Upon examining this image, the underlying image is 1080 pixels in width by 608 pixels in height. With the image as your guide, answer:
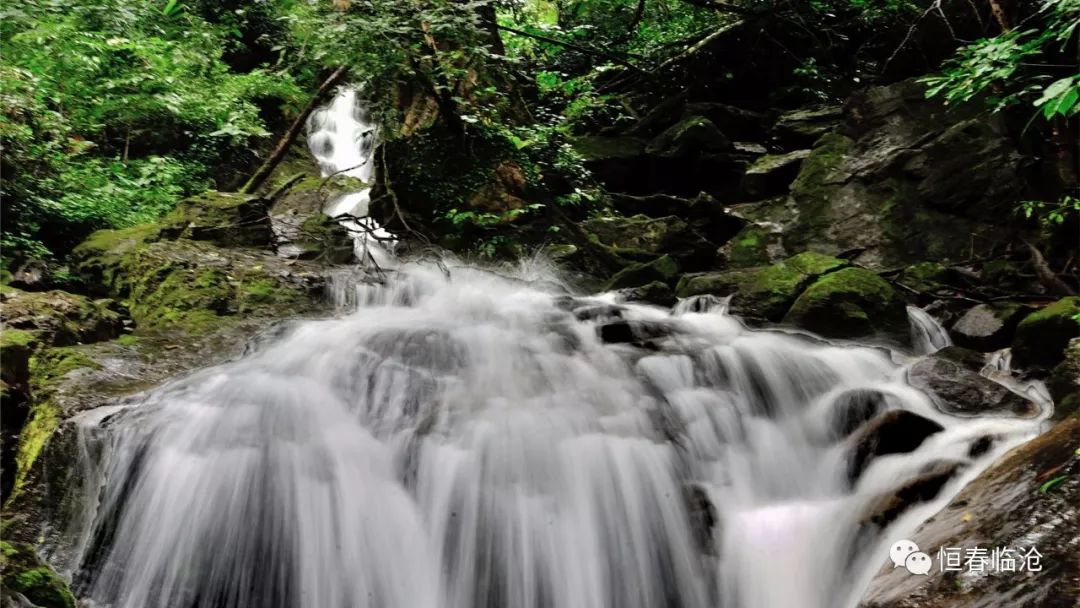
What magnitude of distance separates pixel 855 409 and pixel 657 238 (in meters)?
4.44

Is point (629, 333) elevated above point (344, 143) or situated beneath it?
situated beneath

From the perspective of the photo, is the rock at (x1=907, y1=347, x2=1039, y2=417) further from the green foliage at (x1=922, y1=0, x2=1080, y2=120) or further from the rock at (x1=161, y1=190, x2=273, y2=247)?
the rock at (x1=161, y1=190, x2=273, y2=247)

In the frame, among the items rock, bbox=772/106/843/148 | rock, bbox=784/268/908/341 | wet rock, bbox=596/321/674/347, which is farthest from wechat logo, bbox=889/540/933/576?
rock, bbox=772/106/843/148

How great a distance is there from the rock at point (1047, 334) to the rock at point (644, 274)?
12.0 feet

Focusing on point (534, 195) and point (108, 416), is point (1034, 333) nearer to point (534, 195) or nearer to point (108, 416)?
point (534, 195)

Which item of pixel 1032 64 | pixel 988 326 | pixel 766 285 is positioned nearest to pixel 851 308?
pixel 766 285

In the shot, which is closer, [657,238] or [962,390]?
[962,390]

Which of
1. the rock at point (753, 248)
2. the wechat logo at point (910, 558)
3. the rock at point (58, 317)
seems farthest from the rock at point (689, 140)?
the wechat logo at point (910, 558)

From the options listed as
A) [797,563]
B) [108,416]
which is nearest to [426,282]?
[108,416]

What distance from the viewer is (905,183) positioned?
329 inches

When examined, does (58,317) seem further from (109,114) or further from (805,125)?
(805,125)

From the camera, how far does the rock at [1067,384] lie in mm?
3824

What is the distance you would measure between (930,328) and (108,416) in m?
7.09

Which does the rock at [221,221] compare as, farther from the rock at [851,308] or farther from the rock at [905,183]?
the rock at [905,183]
